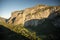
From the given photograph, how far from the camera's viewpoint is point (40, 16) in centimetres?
14425

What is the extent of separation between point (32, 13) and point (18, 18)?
2672 cm

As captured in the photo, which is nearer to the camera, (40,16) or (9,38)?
(9,38)

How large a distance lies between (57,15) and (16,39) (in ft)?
288

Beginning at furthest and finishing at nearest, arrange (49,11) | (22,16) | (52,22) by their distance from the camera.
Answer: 1. (22,16)
2. (49,11)
3. (52,22)

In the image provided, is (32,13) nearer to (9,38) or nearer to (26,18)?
(26,18)

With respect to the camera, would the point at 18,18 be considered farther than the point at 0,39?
Yes

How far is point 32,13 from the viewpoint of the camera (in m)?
157

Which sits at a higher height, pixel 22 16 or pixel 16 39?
pixel 22 16

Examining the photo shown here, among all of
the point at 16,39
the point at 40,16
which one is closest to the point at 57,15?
the point at 40,16

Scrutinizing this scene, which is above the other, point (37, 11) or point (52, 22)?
point (37, 11)

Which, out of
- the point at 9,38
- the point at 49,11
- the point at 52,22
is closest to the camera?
the point at 9,38

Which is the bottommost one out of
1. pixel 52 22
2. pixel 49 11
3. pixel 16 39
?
pixel 16 39

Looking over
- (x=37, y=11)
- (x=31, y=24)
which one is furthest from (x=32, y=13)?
(x=31, y=24)

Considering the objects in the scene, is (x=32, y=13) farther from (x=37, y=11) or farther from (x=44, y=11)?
(x=44, y=11)
